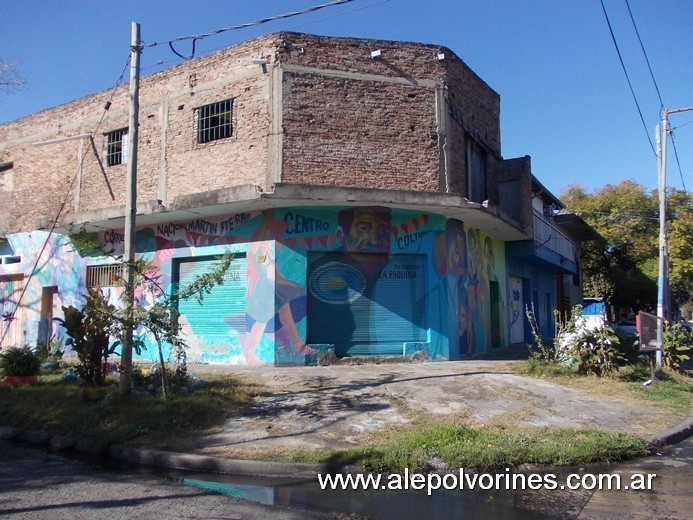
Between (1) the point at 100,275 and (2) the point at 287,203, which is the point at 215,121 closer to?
(2) the point at 287,203

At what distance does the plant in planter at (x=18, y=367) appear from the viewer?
10180 millimetres

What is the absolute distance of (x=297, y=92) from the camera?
12719mm

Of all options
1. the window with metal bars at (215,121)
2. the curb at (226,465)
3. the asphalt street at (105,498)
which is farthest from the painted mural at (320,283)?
the asphalt street at (105,498)

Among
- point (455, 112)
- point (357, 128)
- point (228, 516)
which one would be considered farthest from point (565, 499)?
point (455, 112)

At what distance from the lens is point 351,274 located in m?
12.9

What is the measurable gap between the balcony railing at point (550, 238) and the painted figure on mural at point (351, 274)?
773cm

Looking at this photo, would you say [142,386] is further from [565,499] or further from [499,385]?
[565,499]

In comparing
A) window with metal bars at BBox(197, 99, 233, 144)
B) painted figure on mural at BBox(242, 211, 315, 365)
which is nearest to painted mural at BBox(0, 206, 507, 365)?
painted figure on mural at BBox(242, 211, 315, 365)

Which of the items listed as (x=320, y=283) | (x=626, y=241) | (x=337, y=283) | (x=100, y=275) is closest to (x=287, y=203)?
(x=320, y=283)

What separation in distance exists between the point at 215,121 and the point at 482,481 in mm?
10606

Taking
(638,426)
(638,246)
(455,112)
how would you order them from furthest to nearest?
(638,246)
(455,112)
(638,426)

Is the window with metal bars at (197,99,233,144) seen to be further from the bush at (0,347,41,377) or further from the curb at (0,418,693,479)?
the curb at (0,418,693,479)

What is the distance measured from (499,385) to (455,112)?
7360 mm

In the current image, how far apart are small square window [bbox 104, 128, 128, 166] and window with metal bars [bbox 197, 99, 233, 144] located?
297cm
